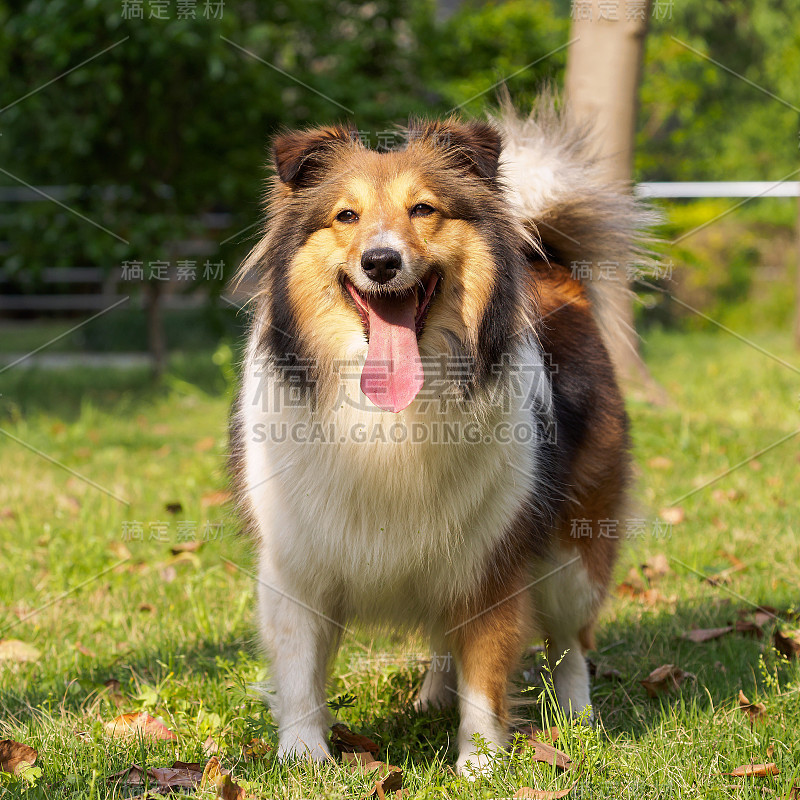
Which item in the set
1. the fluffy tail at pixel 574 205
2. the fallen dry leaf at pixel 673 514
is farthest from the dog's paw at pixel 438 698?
the fallen dry leaf at pixel 673 514

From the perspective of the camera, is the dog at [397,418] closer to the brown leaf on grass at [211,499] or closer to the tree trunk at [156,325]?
the brown leaf on grass at [211,499]

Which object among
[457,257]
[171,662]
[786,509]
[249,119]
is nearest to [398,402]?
[457,257]

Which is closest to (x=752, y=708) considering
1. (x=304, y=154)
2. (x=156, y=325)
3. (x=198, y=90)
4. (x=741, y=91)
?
(x=304, y=154)

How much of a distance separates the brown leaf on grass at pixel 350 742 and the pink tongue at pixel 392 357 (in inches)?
44.6

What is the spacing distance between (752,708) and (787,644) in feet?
1.88

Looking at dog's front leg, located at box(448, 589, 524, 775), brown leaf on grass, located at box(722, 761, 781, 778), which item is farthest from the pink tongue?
brown leaf on grass, located at box(722, 761, 781, 778)

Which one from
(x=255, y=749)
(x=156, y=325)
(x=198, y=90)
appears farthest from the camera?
(x=156, y=325)

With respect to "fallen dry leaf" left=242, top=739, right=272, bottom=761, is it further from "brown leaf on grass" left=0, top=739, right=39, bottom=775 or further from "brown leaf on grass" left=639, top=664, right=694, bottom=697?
"brown leaf on grass" left=639, top=664, right=694, bottom=697

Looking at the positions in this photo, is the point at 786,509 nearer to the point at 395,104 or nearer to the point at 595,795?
the point at 595,795

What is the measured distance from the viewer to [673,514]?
16.6 feet

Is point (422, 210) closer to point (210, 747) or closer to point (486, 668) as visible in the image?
point (486, 668)

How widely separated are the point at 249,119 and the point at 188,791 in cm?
751

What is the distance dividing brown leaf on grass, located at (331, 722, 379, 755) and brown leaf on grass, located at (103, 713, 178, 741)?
0.52 m

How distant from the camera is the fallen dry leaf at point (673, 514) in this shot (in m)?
5.01
